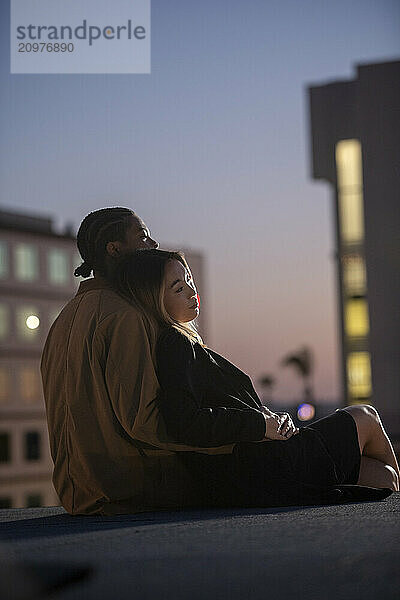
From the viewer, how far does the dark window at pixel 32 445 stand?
43.8 m

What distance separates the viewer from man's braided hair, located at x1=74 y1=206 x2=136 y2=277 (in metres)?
3.20

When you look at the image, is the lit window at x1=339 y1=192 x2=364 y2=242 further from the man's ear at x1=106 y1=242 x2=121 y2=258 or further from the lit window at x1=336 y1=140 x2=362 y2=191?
the man's ear at x1=106 y1=242 x2=121 y2=258

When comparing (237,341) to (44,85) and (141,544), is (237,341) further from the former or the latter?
(141,544)

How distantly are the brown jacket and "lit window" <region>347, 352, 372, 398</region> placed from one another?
21.2 meters

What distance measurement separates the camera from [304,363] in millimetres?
60969

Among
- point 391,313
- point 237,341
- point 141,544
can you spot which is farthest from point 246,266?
point 141,544

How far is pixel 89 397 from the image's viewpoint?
298 centimetres

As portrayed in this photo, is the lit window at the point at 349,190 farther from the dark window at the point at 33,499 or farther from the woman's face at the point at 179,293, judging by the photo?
the dark window at the point at 33,499

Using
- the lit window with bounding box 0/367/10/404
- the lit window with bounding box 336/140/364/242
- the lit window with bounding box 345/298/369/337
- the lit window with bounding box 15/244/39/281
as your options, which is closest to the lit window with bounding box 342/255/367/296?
the lit window with bounding box 345/298/369/337

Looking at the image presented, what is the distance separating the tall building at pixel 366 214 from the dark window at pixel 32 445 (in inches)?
851

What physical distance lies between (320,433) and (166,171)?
19061 millimetres

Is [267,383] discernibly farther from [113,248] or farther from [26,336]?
[113,248]

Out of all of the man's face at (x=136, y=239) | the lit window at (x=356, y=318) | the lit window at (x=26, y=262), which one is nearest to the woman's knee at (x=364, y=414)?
the man's face at (x=136, y=239)

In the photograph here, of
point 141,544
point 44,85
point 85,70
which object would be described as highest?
point 44,85
